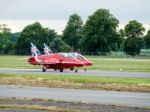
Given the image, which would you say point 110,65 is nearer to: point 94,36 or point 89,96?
point 89,96

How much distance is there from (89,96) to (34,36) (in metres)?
129

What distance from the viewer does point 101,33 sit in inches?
5640

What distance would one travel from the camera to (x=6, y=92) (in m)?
24.0

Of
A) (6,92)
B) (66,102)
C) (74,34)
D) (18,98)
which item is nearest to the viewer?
(66,102)

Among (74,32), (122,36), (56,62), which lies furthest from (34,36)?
(56,62)

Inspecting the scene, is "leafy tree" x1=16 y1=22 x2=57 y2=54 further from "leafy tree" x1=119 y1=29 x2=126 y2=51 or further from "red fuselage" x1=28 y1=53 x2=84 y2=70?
"red fuselage" x1=28 y1=53 x2=84 y2=70

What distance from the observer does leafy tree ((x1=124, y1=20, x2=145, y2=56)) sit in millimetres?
142750

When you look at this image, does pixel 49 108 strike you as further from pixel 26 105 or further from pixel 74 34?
pixel 74 34

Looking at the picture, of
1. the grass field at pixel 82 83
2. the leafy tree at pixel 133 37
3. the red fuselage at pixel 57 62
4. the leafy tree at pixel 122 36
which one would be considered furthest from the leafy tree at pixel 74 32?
the grass field at pixel 82 83

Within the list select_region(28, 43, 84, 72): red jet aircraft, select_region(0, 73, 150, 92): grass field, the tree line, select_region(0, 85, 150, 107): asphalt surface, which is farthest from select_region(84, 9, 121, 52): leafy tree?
select_region(0, 85, 150, 107): asphalt surface

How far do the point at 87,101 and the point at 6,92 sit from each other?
5.31 m

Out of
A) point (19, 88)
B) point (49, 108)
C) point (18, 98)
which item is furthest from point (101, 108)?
point (19, 88)

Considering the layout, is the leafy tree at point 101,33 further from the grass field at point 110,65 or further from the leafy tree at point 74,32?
the grass field at point 110,65

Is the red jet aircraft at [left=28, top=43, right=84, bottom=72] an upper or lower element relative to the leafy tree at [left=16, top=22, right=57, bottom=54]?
lower
